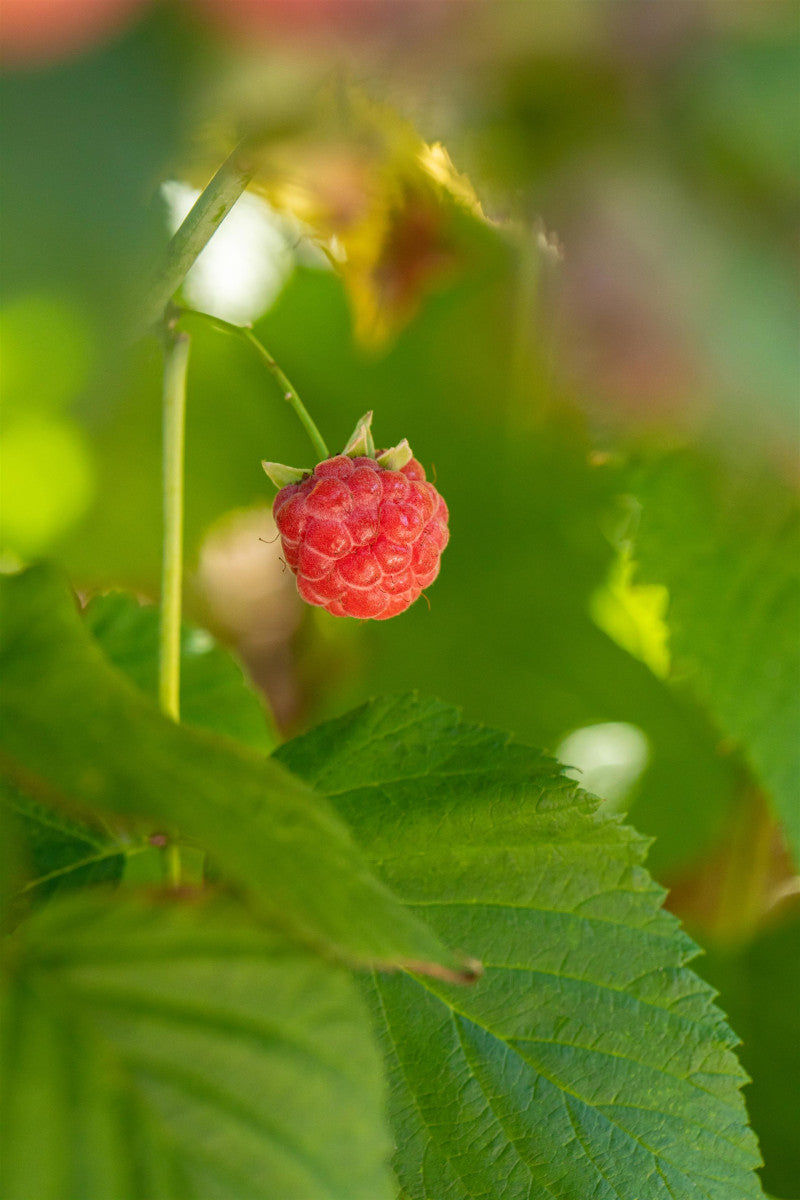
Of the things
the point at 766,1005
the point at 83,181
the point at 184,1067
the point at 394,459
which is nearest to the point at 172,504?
the point at 394,459

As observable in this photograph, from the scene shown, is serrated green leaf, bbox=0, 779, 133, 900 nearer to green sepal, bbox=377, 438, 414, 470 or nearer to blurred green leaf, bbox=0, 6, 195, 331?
green sepal, bbox=377, 438, 414, 470

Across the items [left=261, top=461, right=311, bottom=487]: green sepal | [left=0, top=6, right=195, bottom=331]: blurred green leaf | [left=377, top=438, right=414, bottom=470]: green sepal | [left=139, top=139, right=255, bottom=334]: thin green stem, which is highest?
[left=261, top=461, right=311, bottom=487]: green sepal

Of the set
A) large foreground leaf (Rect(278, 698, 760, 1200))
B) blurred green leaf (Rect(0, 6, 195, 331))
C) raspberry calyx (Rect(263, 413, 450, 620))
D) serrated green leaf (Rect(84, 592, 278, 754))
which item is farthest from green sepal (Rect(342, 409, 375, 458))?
blurred green leaf (Rect(0, 6, 195, 331))

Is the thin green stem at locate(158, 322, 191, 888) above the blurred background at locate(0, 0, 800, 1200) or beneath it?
above

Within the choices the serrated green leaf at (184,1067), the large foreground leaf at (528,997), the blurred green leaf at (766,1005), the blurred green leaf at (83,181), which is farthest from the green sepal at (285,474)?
the blurred green leaf at (766,1005)

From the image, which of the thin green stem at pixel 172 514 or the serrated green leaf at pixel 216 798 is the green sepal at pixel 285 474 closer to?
the thin green stem at pixel 172 514

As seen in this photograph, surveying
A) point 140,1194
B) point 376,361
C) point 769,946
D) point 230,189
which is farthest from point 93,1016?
point 769,946
